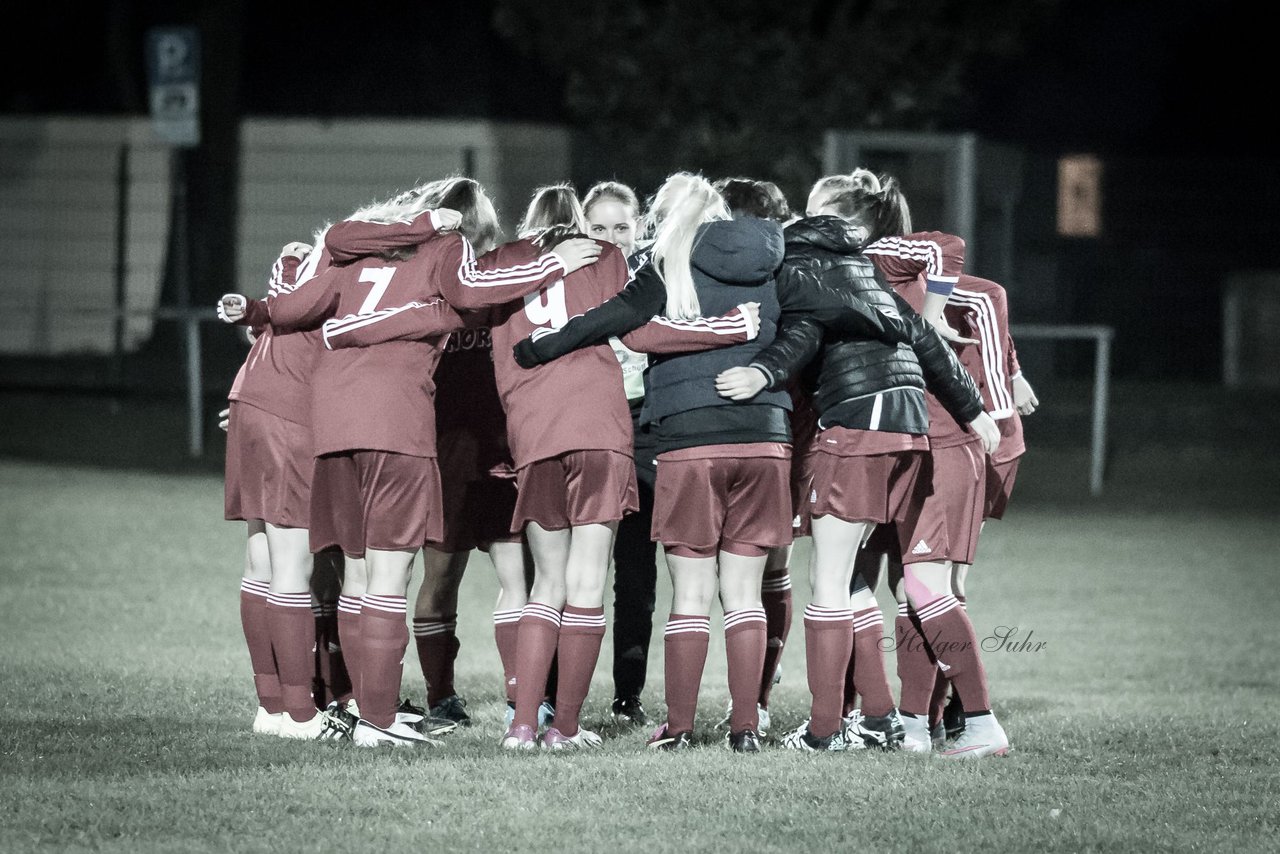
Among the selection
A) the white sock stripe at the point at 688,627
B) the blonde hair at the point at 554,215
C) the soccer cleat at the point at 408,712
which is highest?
the blonde hair at the point at 554,215

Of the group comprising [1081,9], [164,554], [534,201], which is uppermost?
[1081,9]

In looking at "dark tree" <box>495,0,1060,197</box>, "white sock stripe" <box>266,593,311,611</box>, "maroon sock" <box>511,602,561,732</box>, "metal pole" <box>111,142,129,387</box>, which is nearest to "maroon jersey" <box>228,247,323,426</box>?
"white sock stripe" <box>266,593,311,611</box>

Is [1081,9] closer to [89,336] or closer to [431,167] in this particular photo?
[431,167]

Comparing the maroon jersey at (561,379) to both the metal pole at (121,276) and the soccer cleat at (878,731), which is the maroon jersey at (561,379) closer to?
the soccer cleat at (878,731)

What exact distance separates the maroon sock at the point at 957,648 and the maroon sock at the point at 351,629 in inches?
74.1

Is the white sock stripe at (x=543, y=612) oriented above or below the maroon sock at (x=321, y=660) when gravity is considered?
above

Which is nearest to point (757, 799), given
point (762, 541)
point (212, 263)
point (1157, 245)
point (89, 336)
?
point (762, 541)


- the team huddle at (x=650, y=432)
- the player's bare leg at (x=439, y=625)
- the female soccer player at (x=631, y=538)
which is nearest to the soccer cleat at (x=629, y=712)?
the female soccer player at (x=631, y=538)

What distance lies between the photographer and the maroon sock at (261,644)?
6555 millimetres

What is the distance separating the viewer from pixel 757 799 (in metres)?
5.48

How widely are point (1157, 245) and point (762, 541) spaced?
2223 centimetres

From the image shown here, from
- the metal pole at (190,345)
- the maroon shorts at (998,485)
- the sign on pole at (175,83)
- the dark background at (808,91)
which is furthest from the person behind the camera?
the dark background at (808,91)

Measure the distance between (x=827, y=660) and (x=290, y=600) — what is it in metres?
1.80

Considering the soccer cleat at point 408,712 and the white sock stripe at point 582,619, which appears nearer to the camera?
the white sock stripe at point 582,619
